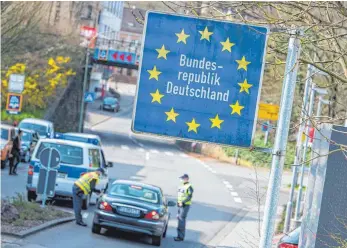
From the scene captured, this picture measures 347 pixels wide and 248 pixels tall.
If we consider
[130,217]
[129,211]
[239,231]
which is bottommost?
[239,231]

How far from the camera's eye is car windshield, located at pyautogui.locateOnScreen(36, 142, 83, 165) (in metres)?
25.1

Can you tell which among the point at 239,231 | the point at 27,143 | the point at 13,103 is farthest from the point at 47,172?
the point at 27,143

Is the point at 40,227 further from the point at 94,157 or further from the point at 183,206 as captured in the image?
the point at 94,157

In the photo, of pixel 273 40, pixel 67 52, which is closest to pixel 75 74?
pixel 67 52

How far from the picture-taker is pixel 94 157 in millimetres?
26000

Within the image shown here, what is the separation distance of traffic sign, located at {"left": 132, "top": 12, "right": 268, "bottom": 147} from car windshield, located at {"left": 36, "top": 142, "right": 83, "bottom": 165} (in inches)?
661

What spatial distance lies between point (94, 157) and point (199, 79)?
17.9 m

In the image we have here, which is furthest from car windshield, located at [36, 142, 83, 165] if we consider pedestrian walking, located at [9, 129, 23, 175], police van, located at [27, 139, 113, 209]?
pedestrian walking, located at [9, 129, 23, 175]

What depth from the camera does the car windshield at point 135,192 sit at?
837 inches

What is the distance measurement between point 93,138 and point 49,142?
757 centimetres

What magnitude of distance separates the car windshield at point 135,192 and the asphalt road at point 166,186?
95 centimetres

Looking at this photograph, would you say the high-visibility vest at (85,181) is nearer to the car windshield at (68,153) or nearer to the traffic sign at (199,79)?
the car windshield at (68,153)

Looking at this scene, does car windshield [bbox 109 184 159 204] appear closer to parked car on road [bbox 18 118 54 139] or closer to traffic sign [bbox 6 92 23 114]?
traffic sign [bbox 6 92 23 114]

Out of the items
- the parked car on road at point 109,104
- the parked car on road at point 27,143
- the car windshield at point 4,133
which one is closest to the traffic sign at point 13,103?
the car windshield at point 4,133
